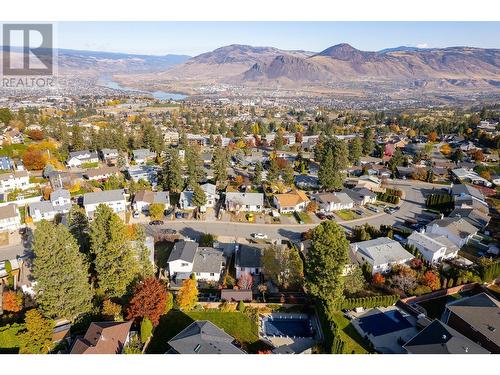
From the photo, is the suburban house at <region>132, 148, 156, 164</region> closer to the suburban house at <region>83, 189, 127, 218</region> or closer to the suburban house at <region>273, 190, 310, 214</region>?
the suburban house at <region>83, 189, 127, 218</region>

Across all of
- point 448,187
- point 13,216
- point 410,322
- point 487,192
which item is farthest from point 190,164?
point 487,192

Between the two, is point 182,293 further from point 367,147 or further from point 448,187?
point 367,147

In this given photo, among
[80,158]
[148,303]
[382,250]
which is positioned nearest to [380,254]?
[382,250]

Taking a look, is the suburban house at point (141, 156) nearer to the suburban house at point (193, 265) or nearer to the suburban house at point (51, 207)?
the suburban house at point (51, 207)

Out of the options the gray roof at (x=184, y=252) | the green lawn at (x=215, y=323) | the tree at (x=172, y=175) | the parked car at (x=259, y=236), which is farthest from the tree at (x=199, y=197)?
the green lawn at (x=215, y=323)

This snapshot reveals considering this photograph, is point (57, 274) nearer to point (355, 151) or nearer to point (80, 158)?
point (80, 158)

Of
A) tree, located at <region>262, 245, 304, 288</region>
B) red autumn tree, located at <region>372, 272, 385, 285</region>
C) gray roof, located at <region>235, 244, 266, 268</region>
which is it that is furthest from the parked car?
red autumn tree, located at <region>372, 272, 385, 285</region>

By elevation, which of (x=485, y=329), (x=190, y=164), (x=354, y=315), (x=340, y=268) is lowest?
(x=354, y=315)
